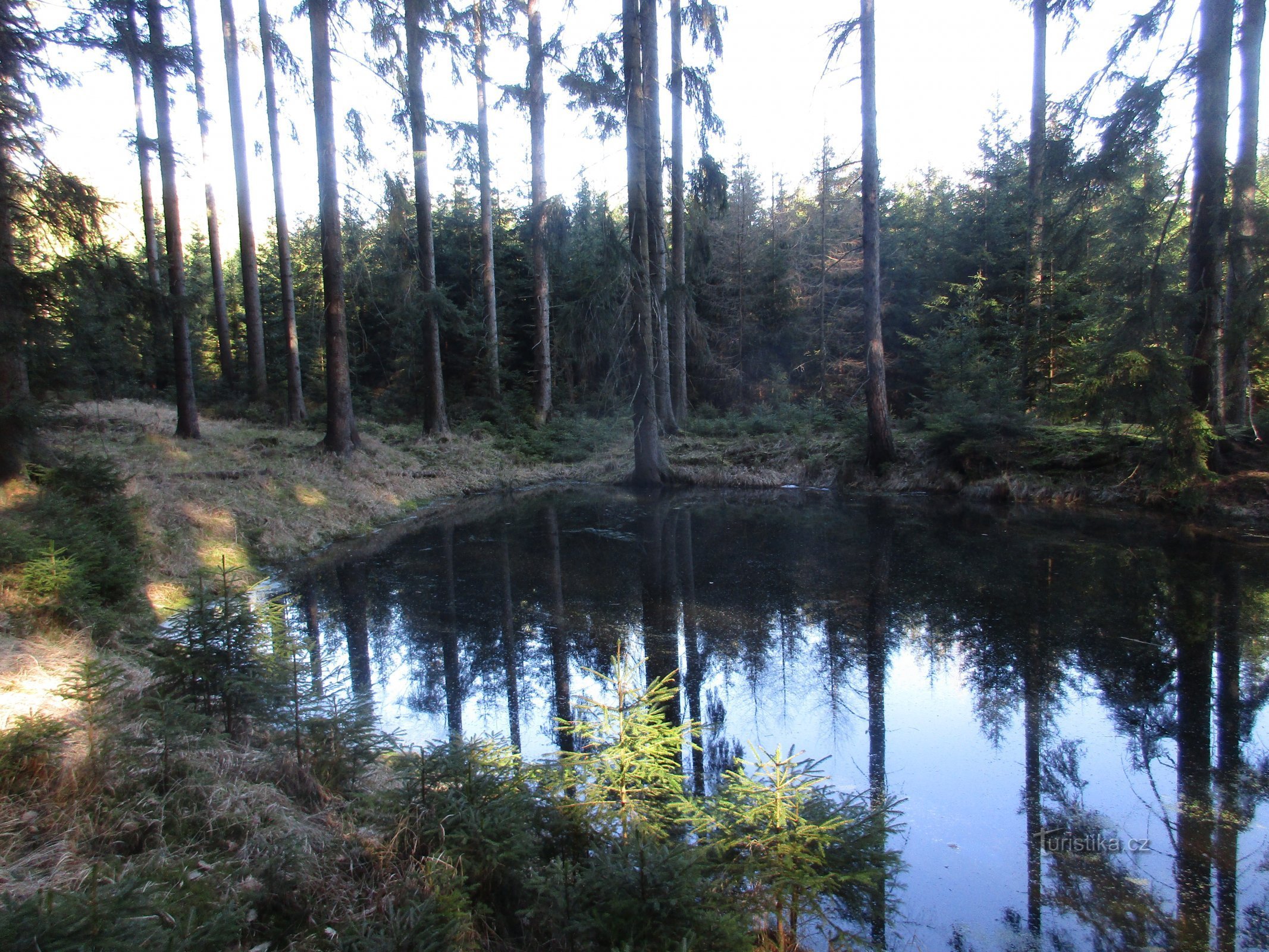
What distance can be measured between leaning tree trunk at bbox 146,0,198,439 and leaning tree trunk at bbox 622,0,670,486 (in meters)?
8.65

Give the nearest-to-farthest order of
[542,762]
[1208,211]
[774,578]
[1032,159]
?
[542,762] → [774,578] → [1208,211] → [1032,159]

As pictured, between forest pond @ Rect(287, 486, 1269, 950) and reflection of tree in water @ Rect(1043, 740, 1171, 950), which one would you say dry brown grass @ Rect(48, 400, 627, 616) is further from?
reflection of tree in water @ Rect(1043, 740, 1171, 950)

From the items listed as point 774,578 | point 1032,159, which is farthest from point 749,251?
point 774,578

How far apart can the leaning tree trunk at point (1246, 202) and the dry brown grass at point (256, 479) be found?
1351 cm

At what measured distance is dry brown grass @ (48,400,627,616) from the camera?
31.6 feet

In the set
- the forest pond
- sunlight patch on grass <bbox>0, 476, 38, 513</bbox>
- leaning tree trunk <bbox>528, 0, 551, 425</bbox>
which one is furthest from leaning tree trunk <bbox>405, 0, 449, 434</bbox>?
sunlight patch on grass <bbox>0, 476, 38, 513</bbox>

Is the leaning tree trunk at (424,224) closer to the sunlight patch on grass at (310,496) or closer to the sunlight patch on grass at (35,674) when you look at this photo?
the sunlight patch on grass at (310,496)

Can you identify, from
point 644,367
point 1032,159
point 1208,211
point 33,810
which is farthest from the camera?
point 1032,159

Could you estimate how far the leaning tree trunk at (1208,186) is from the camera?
36.9ft

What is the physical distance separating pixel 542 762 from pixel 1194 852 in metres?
3.32

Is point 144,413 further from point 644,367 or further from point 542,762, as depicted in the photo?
point 542,762

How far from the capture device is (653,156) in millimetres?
16609

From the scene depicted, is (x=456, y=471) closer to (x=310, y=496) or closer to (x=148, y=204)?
(x=310, y=496)

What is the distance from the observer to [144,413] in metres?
18.3
